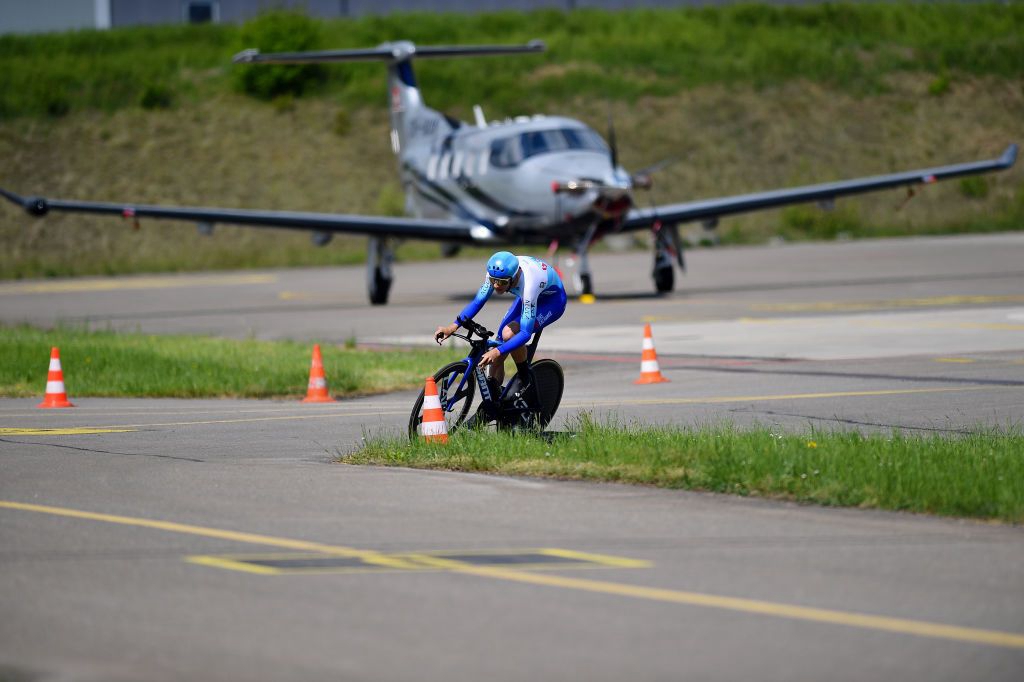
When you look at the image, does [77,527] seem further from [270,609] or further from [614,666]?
[614,666]

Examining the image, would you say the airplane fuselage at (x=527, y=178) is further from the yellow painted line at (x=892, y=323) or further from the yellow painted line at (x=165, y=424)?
the yellow painted line at (x=165, y=424)

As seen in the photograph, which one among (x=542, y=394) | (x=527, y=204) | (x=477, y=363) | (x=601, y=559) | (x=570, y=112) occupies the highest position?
(x=570, y=112)

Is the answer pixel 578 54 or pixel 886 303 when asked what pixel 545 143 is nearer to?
pixel 886 303

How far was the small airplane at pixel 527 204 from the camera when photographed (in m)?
33.1

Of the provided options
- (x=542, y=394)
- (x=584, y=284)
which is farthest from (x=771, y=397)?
(x=584, y=284)

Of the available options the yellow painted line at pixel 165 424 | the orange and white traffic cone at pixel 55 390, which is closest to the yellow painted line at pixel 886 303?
the yellow painted line at pixel 165 424

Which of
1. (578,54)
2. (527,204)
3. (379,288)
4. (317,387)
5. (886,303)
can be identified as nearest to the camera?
(317,387)

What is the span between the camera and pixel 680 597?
25.3 ft

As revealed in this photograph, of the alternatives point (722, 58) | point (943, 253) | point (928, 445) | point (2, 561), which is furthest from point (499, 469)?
point (722, 58)

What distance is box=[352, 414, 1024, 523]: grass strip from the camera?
33.9 ft

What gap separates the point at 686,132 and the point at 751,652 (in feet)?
222

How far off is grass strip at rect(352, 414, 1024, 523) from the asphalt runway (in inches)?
11.5

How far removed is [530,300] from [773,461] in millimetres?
2699

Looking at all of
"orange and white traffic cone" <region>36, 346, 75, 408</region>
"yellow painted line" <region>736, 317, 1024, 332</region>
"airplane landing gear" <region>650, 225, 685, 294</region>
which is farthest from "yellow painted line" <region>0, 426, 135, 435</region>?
"airplane landing gear" <region>650, 225, 685, 294</region>
